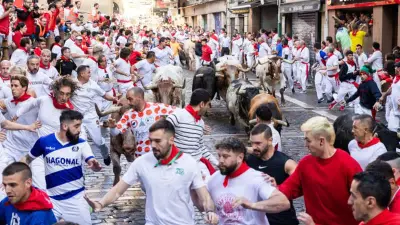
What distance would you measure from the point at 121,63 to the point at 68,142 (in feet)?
33.0

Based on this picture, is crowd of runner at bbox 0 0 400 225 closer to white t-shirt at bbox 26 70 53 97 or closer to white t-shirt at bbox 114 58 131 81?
white t-shirt at bbox 26 70 53 97

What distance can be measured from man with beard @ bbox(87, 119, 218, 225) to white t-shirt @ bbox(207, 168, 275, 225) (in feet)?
0.48

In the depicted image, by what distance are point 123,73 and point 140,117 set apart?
7.95m

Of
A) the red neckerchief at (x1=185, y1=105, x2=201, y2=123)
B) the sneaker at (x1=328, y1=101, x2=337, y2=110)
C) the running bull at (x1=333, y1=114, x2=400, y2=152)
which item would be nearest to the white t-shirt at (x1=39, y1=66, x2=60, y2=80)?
the red neckerchief at (x1=185, y1=105, x2=201, y2=123)

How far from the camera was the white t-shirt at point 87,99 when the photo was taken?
436 inches

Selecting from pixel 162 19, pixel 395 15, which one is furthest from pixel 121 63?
pixel 162 19

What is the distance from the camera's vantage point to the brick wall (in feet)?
104

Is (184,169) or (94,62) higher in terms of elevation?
(94,62)

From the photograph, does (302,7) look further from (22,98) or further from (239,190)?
(239,190)

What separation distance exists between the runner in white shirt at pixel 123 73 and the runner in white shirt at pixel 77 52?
2.26 meters

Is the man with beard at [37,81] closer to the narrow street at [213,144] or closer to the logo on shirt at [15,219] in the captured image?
the narrow street at [213,144]

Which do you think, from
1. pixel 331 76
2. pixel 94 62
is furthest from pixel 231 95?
pixel 331 76

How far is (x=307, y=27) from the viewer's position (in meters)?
33.0

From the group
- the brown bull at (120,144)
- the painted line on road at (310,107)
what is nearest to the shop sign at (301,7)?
the painted line on road at (310,107)
